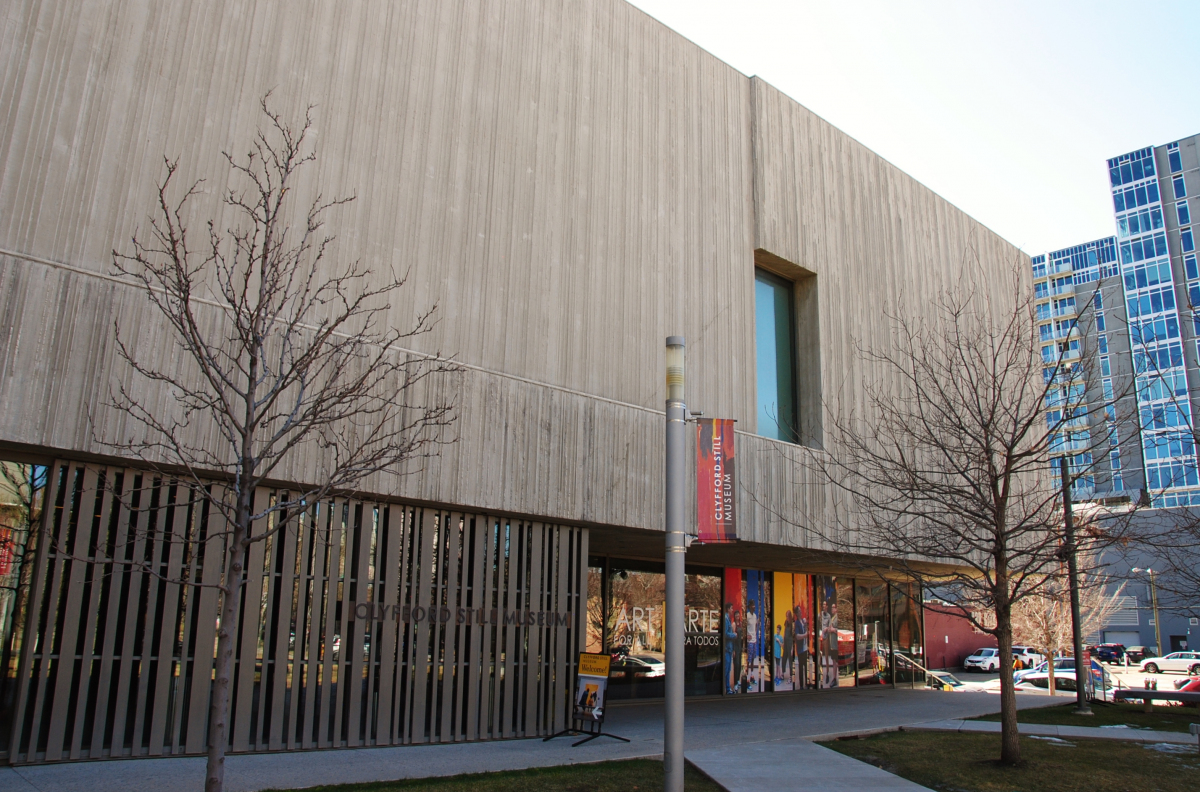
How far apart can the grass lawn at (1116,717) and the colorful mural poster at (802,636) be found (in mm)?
6980

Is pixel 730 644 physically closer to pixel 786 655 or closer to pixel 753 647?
pixel 753 647

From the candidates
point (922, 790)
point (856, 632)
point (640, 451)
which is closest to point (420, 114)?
point (640, 451)

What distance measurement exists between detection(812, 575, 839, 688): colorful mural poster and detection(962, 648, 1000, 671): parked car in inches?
969

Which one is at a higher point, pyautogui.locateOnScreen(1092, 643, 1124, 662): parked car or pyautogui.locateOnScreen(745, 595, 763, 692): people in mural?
pyautogui.locateOnScreen(745, 595, 763, 692): people in mural

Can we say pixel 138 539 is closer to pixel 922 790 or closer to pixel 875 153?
pixel 922 790

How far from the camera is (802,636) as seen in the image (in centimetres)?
2586

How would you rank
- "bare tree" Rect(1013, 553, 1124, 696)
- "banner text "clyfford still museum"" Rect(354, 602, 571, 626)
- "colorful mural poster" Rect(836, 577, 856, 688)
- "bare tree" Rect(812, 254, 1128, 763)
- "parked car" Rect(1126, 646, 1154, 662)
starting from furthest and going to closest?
1. "parked car" Rect(1126, 646, 1154, 662)
2. "bare tree" Rect(1013, 553, 1124, 696)
3. "colorful mural poster" Rect(836, 577, 856, 688)
4. "bare tree" Rect(812, 254, 1128, 763)
5. "banner text "clyfford still museum"" Rect(354, 602, 571, 626)

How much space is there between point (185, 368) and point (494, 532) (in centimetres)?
549

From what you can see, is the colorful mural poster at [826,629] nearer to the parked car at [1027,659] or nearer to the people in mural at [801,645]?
the people in mural at [801,645]

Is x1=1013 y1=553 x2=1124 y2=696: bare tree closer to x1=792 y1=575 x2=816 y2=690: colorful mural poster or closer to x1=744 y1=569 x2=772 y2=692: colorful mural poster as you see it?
x1=792 y1=575 x2=816 y2=690: colorful mural poster

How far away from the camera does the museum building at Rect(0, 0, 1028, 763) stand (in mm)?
10570

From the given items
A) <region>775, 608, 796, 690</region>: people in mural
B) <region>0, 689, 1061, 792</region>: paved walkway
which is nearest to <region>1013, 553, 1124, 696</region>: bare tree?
<region>775, 608, 796, 690</region>: people in mural

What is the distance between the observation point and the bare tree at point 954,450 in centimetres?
1277

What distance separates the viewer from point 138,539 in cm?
1030
